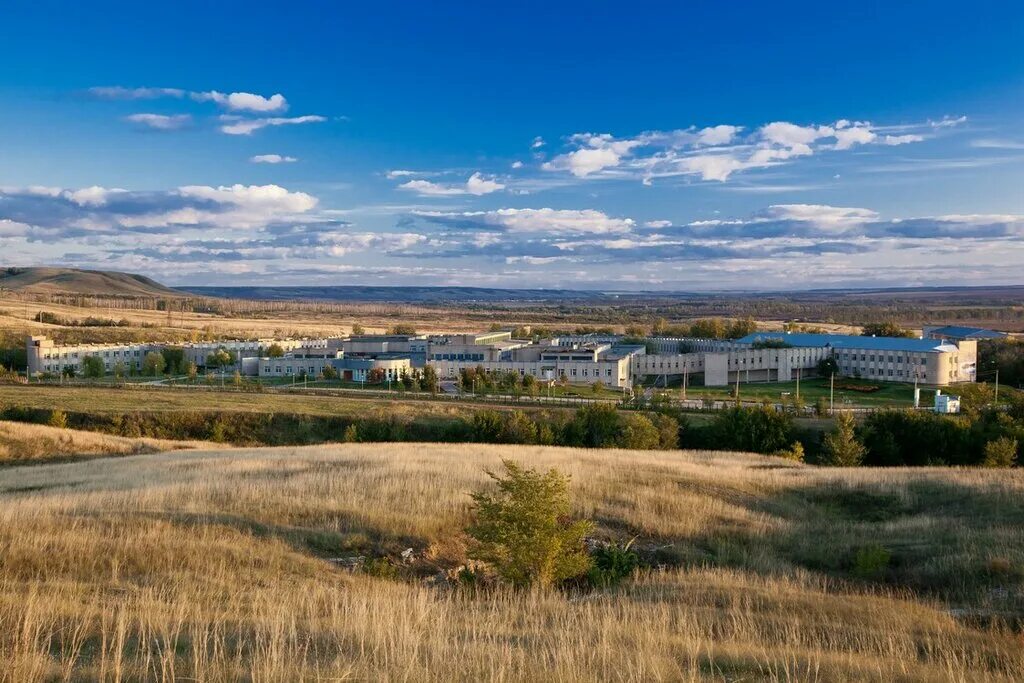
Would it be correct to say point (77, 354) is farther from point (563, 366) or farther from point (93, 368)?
point (563, 366)

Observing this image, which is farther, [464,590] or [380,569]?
[380,569]

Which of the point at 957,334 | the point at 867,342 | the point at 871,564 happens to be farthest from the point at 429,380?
the point at 957,334

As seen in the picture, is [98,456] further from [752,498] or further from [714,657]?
[714,657]

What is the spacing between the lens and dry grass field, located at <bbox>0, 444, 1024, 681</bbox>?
300 inches

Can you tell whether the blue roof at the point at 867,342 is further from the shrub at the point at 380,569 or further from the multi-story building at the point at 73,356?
the shrub at the point at 380,569

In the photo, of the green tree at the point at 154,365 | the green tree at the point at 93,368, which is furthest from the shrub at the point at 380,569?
the green tree at the point at 154,365

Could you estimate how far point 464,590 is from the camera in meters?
13.2

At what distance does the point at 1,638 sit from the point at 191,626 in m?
1.77

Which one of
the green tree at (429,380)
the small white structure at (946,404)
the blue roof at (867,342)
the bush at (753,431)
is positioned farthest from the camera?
the blue roof at (867,342)

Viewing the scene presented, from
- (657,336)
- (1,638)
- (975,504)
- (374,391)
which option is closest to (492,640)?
(1,638)

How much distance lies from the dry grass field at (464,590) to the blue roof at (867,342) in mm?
82972

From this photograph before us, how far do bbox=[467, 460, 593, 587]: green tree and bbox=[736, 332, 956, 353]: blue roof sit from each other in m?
97.0

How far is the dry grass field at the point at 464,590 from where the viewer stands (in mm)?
7629

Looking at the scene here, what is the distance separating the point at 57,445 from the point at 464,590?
37.0 meters
